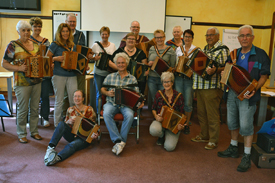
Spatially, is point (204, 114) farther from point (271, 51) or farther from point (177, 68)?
point (271, 51)

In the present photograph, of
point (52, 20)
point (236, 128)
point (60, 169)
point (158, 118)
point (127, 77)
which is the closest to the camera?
point (60, 169)

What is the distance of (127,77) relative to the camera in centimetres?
322

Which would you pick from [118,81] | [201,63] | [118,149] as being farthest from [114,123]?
→ [201,63]

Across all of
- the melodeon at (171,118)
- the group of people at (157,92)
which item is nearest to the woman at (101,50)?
the group of people at (157,92)

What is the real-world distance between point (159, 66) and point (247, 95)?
1.37 m

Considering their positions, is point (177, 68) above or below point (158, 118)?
above

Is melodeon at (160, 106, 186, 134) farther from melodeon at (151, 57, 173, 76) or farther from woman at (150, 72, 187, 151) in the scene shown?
melodeon at (151, 57, 173, 76)

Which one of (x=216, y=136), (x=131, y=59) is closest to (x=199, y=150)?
(x=216, y=136)

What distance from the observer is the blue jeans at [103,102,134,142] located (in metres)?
2.98

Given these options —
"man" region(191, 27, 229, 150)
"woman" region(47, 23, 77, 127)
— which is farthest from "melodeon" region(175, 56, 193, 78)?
"woman" region(47, 23, 77, 127)

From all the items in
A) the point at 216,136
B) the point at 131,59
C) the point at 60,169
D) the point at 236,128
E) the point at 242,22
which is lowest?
the point at 60,169

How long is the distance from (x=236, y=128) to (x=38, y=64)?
8.30 ft

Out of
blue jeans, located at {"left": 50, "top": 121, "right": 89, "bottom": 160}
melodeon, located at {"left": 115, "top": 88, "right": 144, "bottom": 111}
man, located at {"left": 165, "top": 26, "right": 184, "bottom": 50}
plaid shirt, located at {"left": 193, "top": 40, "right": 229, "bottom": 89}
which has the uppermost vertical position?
man, located at {"left": 165, "top": 26, "right": 184, "bottom": 50}

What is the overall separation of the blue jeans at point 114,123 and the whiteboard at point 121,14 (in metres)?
3.49
